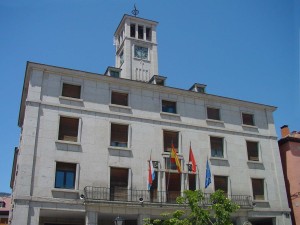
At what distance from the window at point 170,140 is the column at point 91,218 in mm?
6844

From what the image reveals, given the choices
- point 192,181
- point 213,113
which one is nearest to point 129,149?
point 192,181

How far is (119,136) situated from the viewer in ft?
81.1

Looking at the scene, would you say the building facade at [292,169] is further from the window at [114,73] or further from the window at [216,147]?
the window at [114,73]

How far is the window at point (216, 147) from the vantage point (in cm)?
2712

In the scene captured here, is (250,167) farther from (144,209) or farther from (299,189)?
(144,209)

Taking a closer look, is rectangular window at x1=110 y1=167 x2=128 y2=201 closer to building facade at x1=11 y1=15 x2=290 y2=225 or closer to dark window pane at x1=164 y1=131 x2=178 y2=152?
building facade at x1=11 y1=15 x2=290 y2=225

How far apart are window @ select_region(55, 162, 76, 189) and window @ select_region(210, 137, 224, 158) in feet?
33.7

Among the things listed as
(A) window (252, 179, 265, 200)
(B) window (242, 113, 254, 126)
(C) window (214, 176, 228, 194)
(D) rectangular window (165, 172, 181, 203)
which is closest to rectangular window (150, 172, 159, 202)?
(D) rectangular window (165, 172, 181, 203)

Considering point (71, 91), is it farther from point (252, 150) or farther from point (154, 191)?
point (252, 150)

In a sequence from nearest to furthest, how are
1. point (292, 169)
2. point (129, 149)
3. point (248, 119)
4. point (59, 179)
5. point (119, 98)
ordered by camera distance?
point (59, 179)
point (129, 149)
point (119, 98)
point (292, 169)
point (248, 119)

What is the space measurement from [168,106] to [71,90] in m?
7.13

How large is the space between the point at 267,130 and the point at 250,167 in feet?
13.2

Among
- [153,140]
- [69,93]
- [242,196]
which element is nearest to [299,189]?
[242,196]

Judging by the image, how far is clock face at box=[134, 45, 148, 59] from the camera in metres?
36.7
